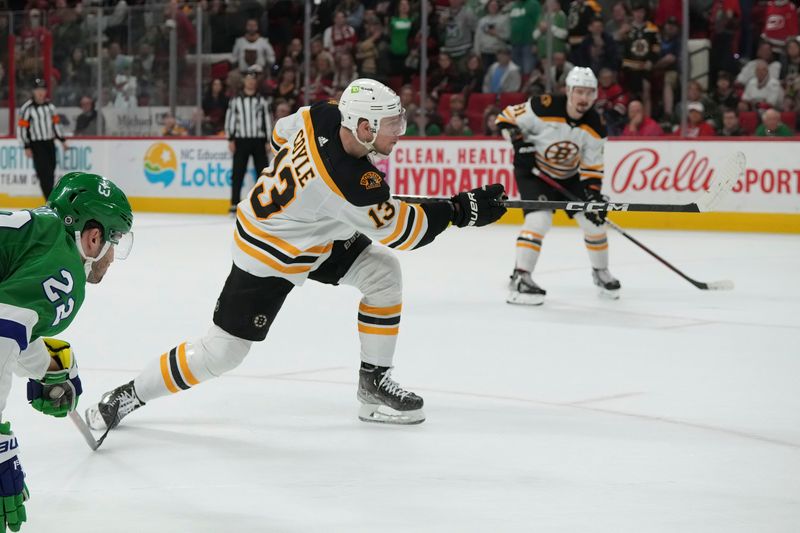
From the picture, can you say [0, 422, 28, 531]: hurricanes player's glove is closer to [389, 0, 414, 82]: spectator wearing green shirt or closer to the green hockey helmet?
the green hockey helmet

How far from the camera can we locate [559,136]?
21.8ft

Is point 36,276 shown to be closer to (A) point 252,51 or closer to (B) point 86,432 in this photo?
(B) point 86,432

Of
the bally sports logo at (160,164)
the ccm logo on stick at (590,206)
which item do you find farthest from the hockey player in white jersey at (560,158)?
the bally sports logo at (160,164)

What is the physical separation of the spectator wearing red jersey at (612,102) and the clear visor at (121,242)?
842 cm

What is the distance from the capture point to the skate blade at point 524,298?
20.4ft

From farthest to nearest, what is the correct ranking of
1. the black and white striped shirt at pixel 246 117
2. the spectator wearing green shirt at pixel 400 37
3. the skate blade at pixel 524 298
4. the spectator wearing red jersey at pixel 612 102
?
the black and white striped shirt at pixel 246 117
the spectator wearing green shirt at pixel 400 37
the spectator wearing red jersey at pixel 612 102
the skate blade at pixel 524 298

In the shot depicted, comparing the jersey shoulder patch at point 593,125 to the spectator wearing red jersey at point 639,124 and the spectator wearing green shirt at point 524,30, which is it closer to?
the spectator wearing red jersey at point 639,124

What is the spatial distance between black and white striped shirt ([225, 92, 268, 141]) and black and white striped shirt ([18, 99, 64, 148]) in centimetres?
204

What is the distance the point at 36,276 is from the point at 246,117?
10.2 metres

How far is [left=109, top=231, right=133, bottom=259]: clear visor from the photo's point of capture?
2.46 metres

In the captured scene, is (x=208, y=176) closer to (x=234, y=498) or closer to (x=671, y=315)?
(x=671, y=315)

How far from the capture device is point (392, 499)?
9.06 ft

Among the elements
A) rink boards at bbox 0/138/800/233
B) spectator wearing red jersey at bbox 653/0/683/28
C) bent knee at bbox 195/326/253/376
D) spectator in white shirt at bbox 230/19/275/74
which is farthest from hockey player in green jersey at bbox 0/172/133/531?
spectator in white shirt at bbox 230/19/275/74

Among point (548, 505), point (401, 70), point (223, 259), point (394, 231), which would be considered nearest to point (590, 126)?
point (223, 259)
